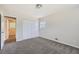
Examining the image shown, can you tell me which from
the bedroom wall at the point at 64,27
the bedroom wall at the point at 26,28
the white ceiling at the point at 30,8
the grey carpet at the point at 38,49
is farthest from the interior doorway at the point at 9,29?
the bedroom wall at the point at 64,27

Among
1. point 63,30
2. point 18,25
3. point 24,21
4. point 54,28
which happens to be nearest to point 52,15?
point 54,28

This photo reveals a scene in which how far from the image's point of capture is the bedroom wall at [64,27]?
4000mm

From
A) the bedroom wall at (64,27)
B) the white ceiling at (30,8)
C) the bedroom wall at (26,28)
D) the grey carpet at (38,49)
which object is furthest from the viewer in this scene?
the bedroom wall at (26,28)

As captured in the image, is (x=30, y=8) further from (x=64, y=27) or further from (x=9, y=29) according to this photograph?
(x=9, y=29)

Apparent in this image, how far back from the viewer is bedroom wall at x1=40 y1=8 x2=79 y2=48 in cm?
400

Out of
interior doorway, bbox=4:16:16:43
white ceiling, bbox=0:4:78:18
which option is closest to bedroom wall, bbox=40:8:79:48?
white ceiling, bbox=0:4:78:18

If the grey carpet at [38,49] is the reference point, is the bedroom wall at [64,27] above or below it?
above

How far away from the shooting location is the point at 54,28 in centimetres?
568

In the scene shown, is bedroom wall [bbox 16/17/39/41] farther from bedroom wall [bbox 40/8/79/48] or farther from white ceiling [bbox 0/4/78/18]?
bedroom wall [bbox 40/8/79/48]

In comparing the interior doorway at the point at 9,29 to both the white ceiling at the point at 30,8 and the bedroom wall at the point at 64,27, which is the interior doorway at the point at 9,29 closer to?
the white ceiling at the point at 30,8

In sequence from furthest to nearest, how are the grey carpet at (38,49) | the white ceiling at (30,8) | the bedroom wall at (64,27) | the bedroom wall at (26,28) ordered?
the bedroom wall at (26,28)
the bedroom wall at (64,27)
the white ceiling at (30,8)
the grey carpet at (38,49)

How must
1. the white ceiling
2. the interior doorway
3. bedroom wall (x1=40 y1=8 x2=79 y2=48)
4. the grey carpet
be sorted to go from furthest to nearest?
the interior doorway, bedroom wall (x1=40 y1=8 x2=79 y2=48), the white ceiling, the grey carpet

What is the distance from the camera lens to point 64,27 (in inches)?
186

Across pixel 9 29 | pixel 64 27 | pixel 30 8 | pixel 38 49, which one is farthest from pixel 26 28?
pixel 9 29
